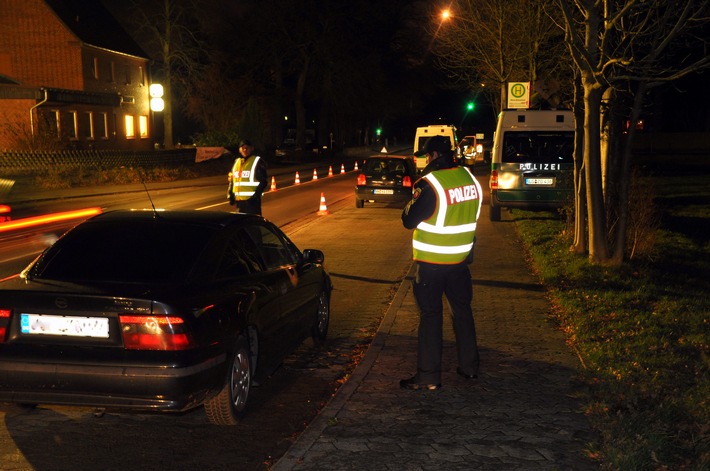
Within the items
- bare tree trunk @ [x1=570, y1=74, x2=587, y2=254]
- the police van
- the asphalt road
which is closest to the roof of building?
the police van

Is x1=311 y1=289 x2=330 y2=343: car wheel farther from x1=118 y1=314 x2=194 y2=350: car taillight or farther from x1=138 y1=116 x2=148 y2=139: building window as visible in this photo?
x1=138 y1=116 x2=148 y2=139: building window

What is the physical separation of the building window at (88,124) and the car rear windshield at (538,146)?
104ft

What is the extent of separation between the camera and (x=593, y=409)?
5551 mm

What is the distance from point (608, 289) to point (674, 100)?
6558 cm

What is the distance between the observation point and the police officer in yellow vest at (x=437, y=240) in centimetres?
608

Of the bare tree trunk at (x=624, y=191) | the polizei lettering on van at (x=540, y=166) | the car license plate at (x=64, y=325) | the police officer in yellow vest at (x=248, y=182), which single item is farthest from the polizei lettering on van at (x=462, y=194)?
the polizei lettering on van at (x=540, y=166)

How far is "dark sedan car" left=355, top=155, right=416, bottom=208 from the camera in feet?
73.2

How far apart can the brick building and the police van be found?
2233cm

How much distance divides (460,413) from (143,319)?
2.27m

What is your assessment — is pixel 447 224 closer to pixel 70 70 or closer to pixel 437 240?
pixel 437 240

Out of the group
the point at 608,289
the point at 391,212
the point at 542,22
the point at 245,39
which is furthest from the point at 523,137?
the point at 245,39

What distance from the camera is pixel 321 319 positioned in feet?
26.2

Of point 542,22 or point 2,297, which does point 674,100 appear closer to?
point 542,22

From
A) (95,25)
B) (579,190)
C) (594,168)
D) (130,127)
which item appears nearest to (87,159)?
(95,25)
